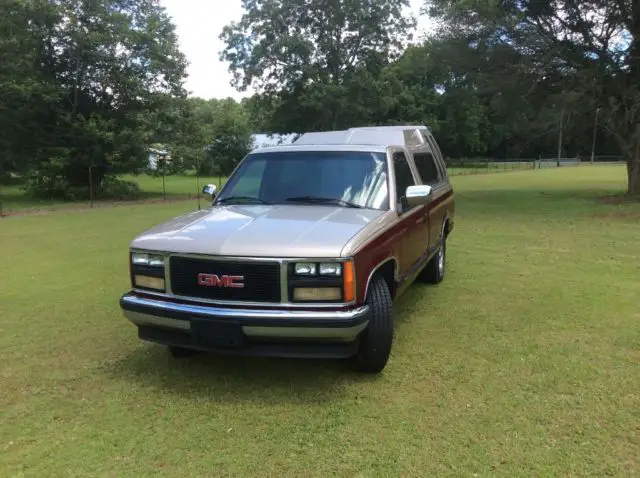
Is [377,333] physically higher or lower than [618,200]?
higher

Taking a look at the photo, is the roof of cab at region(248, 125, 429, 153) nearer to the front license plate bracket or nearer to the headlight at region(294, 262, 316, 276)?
the headlight at region(294, 262, 316, 276)

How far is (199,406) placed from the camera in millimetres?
3965

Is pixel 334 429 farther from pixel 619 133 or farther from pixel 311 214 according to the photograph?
pixel 619 133

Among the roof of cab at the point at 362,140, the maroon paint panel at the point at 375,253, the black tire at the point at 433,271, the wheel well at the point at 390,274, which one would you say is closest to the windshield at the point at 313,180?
the roof of cab at the point at 362,140

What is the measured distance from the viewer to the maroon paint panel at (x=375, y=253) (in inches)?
156

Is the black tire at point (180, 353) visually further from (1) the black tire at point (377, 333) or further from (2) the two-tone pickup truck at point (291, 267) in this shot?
(1) the black tire at point (377, 333)

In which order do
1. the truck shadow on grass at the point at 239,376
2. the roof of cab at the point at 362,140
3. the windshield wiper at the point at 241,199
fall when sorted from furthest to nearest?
the roof of cab at the point at 362,140 < the windshield wiper at the point at 241,199 < the truck shadow on grass at the point at 239,376

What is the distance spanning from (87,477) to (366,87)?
36.7 metres

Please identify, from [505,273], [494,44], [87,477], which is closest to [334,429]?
[87,477]

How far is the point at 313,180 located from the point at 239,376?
1861mm

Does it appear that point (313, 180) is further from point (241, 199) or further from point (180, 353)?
point (180, 353)

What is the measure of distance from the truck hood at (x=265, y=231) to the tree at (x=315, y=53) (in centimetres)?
3334

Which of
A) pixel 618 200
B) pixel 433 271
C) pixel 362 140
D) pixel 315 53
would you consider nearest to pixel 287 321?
pixel 362 140

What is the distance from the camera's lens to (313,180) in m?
5.18
